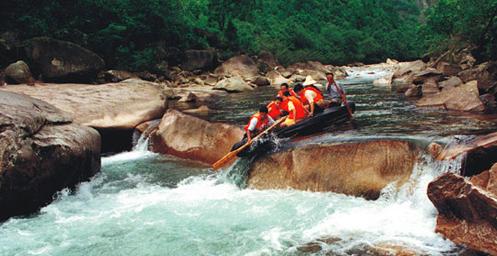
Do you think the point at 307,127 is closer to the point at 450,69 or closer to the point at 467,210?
the point at 467,210

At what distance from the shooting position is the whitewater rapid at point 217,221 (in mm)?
6004

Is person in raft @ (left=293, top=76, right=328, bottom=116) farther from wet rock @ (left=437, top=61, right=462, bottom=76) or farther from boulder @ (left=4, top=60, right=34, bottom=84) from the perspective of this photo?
wet rock @ (left=437, top=61, right=462, bottom=76)

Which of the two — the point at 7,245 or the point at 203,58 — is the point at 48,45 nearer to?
the point at 203,58

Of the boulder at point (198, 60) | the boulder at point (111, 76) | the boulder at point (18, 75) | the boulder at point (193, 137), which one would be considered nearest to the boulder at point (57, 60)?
the boulder at point (111, 76)

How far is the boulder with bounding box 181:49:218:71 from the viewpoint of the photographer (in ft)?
91.9

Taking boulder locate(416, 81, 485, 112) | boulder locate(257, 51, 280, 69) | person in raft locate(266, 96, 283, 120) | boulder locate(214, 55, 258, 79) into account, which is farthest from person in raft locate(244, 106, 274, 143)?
boulder locate(257, 51, 280, 69)

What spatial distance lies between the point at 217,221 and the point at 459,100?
27.7 feet

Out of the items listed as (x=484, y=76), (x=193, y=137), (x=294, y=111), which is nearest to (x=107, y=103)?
(x=193, y=137)

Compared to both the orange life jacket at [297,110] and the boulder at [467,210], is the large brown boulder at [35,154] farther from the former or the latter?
the boulder at [467,210]

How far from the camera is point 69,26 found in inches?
893

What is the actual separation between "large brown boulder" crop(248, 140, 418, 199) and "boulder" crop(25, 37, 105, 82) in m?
12.4

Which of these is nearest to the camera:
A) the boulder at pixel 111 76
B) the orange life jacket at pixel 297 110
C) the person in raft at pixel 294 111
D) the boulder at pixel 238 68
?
the person in raft at pixel 294 111

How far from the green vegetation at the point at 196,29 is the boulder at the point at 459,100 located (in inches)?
246

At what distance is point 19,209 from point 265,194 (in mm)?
4140
